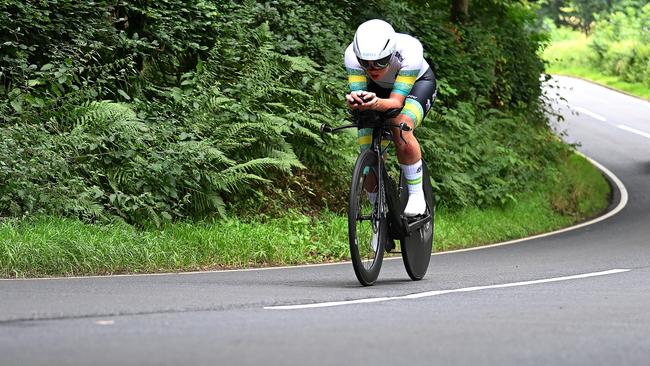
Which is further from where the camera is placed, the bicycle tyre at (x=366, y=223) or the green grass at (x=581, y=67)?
the green grass at (x=581, y=67)

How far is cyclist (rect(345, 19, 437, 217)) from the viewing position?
30.2ft

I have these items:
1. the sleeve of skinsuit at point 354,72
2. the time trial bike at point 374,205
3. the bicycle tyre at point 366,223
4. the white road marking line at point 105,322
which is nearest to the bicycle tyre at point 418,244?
the time trial bike at point 374,205

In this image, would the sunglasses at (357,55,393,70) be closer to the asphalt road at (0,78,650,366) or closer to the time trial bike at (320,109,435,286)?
the time trial bike at (320,109,435,286)

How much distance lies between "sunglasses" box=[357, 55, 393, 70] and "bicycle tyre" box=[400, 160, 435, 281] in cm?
126

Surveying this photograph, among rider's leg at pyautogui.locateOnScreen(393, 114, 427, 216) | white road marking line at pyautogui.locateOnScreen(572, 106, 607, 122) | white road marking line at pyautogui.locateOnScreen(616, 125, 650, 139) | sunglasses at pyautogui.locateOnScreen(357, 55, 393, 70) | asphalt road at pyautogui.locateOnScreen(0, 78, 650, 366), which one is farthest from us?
white road marking line at pyautogui.locateOnScreen(572, 106, 607, 122)

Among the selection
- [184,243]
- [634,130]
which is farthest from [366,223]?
[634,130]

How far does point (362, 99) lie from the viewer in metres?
9.26

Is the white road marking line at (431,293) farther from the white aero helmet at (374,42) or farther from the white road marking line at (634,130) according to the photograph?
the white road marking line at (634,130)

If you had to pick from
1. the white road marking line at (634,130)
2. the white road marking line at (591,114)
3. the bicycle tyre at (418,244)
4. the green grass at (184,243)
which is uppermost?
the bicycle tyre at (418,244)

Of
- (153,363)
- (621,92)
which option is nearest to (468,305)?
(153,363)

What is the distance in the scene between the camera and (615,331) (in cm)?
678

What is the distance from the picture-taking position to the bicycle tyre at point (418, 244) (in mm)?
10227

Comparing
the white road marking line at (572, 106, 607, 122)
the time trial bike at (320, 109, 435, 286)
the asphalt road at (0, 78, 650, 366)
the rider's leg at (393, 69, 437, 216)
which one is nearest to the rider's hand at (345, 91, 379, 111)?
the time trial bike at (320, 109, 435, 286)

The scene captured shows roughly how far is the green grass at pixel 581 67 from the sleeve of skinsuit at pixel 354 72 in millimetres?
44216
